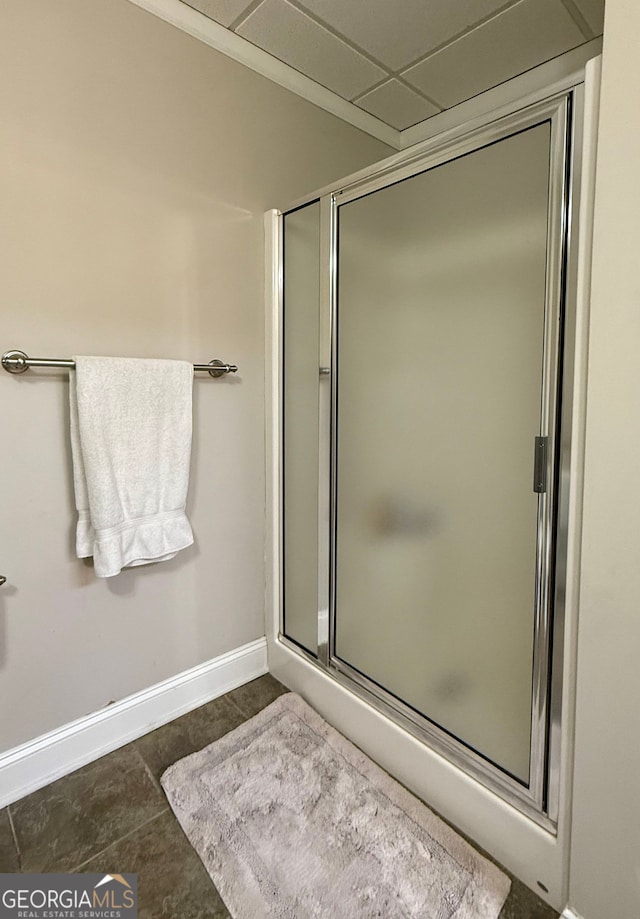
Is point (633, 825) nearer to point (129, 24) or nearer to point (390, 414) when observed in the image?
point (390, 414)

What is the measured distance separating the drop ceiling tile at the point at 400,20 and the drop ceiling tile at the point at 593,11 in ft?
0.81

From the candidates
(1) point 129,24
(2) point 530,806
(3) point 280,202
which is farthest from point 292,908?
(1) point 129,24

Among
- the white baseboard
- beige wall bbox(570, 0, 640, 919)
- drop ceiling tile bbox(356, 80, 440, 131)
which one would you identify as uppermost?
drop ceiling tile bbox(356, 80, 440, 131)

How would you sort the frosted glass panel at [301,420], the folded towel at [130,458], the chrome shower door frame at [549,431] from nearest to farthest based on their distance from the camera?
the chrome shower door frame at [549,431], the folded towel at [130,458], the frosted glass panel at [301,420]

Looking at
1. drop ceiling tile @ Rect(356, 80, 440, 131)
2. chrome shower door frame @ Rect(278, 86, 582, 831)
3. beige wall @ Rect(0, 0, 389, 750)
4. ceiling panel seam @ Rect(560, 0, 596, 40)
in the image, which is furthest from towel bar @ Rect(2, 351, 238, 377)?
ceiling panel seam @ Rect(560, 0, 596, 40)

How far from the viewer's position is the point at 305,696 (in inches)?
70.2

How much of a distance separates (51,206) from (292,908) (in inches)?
72.2

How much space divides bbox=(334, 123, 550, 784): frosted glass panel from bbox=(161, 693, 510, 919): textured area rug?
25cm

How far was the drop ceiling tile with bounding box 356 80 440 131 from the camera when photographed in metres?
1.91

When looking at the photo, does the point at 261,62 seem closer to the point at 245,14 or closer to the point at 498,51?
the point at 245,14

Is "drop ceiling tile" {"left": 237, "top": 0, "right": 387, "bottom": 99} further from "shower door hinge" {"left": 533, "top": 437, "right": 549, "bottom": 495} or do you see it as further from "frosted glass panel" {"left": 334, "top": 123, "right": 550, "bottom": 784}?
"shower door hinge" {"left": 533, "top": 437, "right": 549, "bottom": 495}

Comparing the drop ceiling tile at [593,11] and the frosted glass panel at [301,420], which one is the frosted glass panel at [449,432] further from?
the drop ceiling tile at [593,11]

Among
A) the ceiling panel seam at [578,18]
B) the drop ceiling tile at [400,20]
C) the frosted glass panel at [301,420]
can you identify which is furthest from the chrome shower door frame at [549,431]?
Answer: the ceiling panel seam at [578,18]

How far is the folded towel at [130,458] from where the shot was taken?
1.34m
